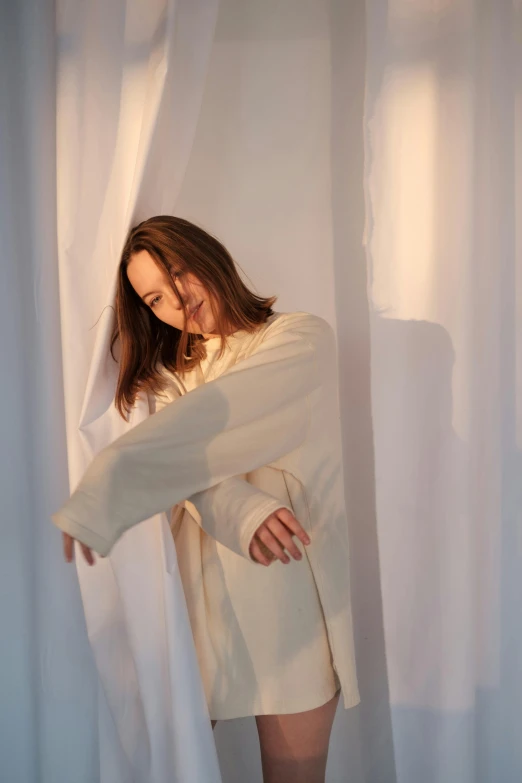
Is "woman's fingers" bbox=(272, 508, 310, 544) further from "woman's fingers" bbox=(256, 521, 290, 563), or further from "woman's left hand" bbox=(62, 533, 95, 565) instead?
"woman's left hand" bbox=(62, 533, 95, 565)

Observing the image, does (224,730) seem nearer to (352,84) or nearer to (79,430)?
(79,430)

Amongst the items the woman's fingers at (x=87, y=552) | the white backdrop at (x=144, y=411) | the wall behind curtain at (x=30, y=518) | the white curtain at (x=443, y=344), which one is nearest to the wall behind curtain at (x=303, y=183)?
the white backdrop at (x=144, y=411)

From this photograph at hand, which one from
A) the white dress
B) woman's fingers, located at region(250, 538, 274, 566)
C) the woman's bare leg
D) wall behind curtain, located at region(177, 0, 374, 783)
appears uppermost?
wall behind curtain, located at region(177, 0, 374, 783)

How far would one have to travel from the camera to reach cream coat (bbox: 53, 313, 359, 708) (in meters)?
1.00

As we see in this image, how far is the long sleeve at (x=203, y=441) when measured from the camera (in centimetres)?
99

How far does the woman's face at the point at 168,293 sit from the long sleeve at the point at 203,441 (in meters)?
0.14

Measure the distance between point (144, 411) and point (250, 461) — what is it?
23 cm

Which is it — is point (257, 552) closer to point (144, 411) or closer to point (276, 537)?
point (276, 537)

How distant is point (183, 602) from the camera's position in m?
1.15

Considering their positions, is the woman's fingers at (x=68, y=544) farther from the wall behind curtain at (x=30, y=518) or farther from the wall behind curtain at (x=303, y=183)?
the wall behind curtain at (x=303, y=183)

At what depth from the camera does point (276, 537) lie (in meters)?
1.02

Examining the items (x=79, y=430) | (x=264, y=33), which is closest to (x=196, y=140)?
(x=264, y=33)

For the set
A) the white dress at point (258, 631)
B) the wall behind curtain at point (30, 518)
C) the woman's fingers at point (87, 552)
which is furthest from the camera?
the wall behind curtain at point (30, 518)

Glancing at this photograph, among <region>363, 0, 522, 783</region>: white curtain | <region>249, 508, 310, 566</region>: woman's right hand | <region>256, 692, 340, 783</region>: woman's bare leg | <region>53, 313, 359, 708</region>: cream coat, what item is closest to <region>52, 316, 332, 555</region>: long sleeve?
<region>53, 313, 359, 708</region>: cream coat
